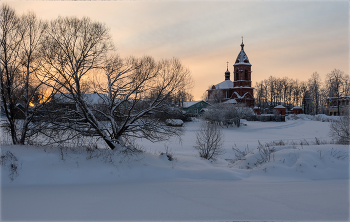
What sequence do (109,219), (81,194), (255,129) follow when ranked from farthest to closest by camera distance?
(255,129) < (81,194) < (109,219)

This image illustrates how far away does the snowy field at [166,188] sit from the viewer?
21.5ft

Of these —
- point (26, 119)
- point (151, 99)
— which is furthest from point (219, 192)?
point (26, 119)

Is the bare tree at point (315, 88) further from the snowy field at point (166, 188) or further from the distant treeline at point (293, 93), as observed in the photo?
the snowy field at point (166, 188)

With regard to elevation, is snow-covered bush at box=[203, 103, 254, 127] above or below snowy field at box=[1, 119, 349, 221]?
above

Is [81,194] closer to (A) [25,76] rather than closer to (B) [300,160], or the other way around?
(A) [25,76]

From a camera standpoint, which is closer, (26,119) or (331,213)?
(331,213)

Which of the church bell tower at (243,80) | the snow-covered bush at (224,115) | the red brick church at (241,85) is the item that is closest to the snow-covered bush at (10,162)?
the snow-covered bush at (224,115)

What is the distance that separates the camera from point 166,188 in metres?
8.26

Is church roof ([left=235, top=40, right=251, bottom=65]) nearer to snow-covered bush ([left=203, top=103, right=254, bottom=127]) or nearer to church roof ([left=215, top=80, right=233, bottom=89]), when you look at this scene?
church roof ([left=215, top=80, right=233, bottom=89])

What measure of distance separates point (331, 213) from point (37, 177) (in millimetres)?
9205

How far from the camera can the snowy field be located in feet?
21.5

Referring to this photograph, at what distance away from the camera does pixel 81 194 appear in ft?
25.1

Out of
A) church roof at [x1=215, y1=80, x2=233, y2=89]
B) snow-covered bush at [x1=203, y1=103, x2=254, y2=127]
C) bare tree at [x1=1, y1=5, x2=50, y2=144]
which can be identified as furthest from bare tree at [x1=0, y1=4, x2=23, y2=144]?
church roof at [x1=215, y1=80, x2=233, y2=89]

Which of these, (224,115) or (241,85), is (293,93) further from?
(224,115)
